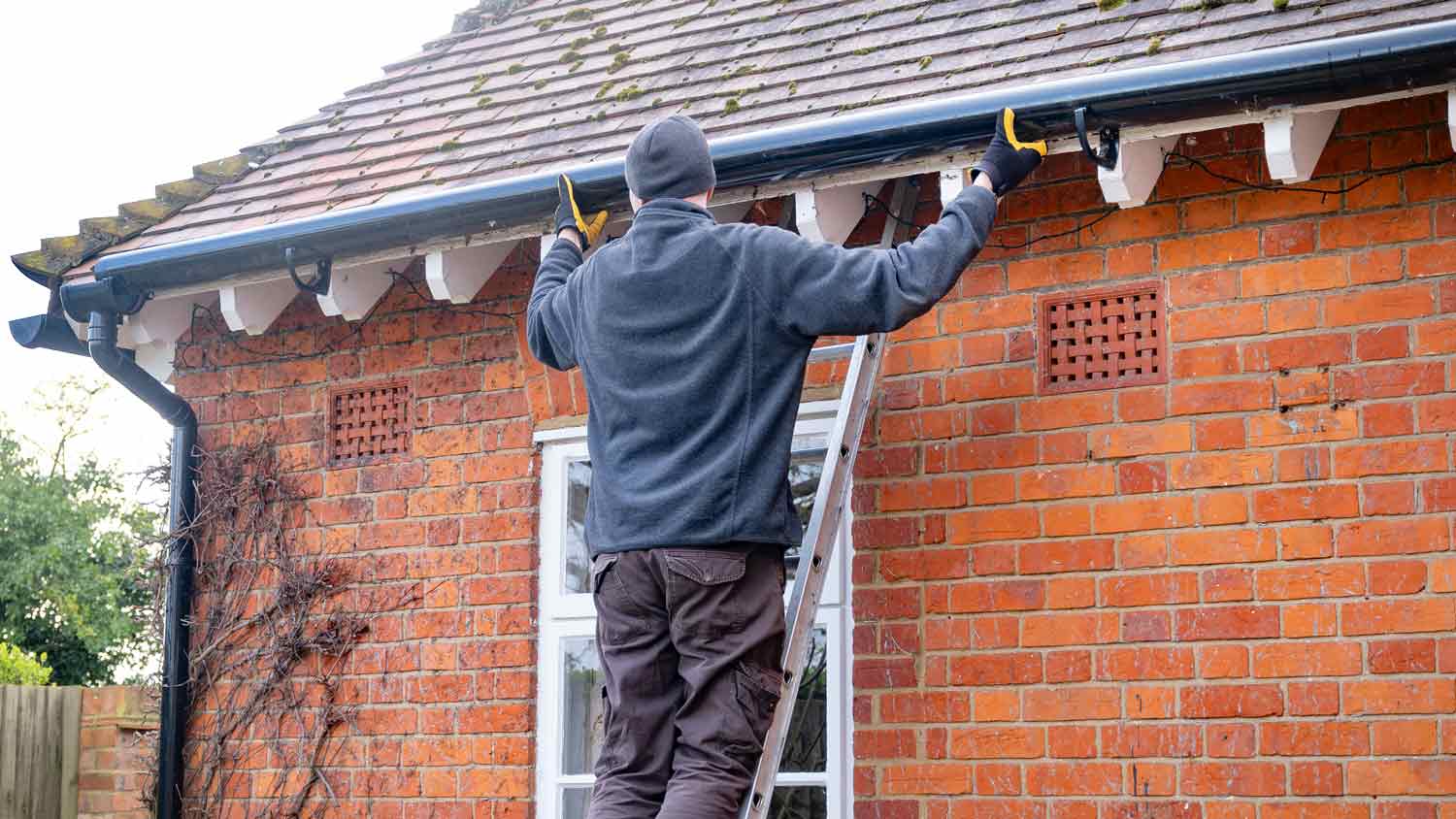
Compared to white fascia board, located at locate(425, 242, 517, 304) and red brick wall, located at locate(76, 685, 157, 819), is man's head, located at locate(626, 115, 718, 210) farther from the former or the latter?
red brick wall, located at locate(76, 685, 157, 819)

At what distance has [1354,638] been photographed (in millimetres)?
4441

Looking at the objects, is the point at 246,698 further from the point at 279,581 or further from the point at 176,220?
the point at 176,220

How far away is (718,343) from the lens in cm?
388

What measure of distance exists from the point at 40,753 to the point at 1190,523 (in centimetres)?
593

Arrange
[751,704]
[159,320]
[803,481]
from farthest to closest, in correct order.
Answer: [159,320] → [803,481] → [751,704]

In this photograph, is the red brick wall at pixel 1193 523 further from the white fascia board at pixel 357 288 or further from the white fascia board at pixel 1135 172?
the white fascia board at pixel 357 288

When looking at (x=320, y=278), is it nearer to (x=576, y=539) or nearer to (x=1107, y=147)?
(x=576, y=539)

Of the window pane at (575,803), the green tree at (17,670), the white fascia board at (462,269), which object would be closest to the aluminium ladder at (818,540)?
the white fascia board at (462,269)

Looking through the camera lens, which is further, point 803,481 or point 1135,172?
point 803,481

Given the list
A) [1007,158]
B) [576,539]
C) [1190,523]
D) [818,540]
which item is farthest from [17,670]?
[1007,158]

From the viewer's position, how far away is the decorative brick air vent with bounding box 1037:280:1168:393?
4.88 m

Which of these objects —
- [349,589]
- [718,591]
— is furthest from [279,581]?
[718,591]

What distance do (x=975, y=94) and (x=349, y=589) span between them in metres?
3.09

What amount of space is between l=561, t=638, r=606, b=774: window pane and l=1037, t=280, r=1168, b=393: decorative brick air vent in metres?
1.94
